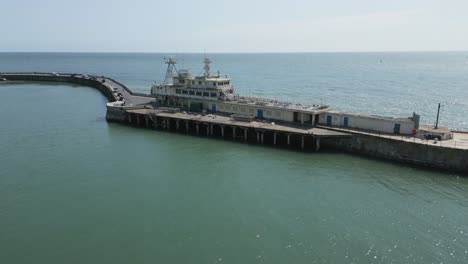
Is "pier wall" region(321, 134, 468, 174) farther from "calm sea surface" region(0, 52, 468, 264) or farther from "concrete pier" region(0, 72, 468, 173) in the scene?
"calm sea surface" region(0, 52, 468, 264)

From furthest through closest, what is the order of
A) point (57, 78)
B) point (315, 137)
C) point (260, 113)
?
point (57, 78), point (260, 113), point (315, 137)

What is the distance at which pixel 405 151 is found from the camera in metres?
40.8

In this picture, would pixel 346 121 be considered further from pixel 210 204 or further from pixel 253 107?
pixel 210 204

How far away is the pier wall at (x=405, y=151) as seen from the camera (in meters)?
38.0

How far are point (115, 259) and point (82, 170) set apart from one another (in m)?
18.2

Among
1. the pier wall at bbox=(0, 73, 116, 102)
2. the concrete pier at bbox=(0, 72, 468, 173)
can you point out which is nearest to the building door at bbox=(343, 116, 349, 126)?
the concrete pier at bbox=(0, 72, 468, 173)

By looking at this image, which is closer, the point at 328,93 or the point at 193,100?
the point at 193,100

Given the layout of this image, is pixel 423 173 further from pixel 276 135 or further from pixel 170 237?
pixel 170 237

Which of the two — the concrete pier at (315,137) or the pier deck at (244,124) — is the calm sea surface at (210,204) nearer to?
the concrete pier at (315,137)

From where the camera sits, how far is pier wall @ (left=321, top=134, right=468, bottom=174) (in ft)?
125

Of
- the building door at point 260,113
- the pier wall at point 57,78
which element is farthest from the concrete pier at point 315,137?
the pier wall at point 57,78

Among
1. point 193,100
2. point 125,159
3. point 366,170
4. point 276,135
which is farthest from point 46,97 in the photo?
point 366,170

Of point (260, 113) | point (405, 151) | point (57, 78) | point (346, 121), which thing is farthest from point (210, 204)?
point (57, 78)

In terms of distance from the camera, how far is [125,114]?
198ft
